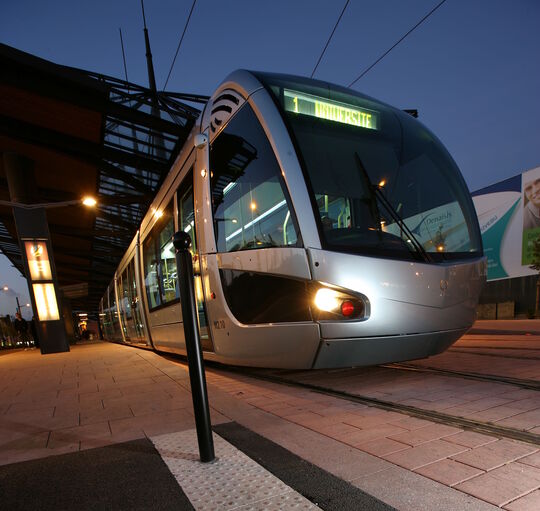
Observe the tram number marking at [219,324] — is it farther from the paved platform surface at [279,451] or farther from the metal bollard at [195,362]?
the metal bollard at [195,362]

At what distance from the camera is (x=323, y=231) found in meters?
3.20

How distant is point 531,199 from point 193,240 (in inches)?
755

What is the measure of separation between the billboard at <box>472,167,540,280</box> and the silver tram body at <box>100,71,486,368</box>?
1740 cm

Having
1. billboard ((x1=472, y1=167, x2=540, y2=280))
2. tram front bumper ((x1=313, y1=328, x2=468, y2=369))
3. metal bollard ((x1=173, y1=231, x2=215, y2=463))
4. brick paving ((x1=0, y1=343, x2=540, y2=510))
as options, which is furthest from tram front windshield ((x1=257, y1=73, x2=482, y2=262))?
billboard ((x1=472, y1=167, x2=540, y2=280))

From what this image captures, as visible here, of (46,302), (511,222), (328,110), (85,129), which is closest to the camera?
(328,110)

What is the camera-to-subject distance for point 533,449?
1.96 metres

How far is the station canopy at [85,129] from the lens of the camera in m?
9.72

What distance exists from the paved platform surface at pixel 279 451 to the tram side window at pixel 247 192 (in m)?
1.48

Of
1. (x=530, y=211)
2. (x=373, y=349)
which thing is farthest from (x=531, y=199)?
(x=373, y=349)

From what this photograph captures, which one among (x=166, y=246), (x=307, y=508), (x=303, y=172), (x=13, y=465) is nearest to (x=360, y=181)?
(x=303, y=172)

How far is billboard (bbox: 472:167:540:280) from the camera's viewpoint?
711 inches

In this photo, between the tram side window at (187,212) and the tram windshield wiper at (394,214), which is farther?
the tram side window at (187,212)

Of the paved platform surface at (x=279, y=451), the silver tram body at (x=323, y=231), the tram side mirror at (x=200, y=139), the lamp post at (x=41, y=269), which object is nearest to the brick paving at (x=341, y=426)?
the paved platform surface at (x=279, y=451)

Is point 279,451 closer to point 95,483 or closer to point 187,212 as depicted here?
point 95,483
